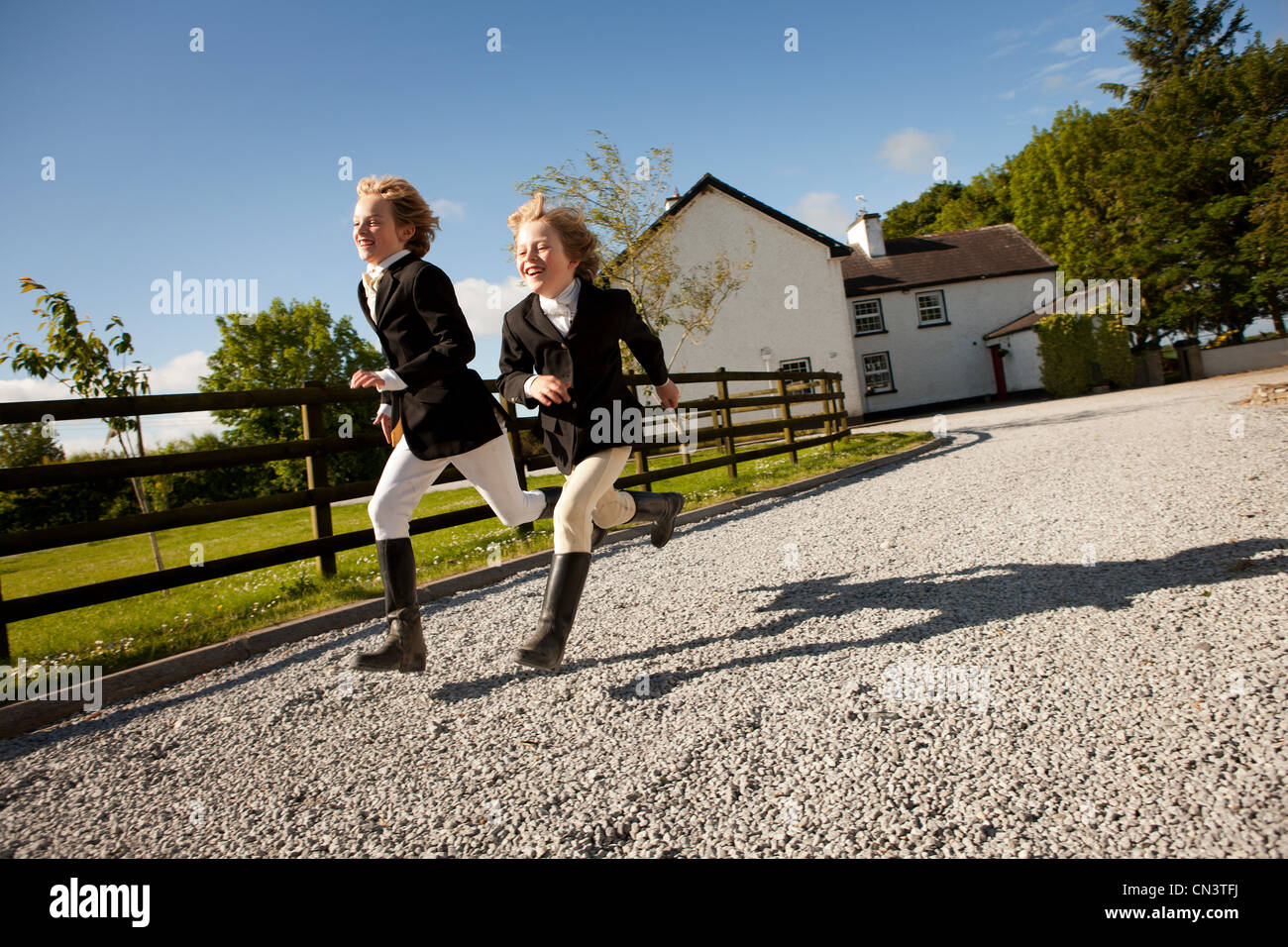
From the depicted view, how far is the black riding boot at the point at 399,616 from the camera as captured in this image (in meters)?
3.06

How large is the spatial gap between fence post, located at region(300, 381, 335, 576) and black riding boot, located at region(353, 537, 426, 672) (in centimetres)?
258

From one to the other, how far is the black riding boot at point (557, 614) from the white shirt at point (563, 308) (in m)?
0.78

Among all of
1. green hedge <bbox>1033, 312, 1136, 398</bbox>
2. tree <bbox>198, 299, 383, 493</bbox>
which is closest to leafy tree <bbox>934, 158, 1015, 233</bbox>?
green hedge <bbox>1033, 312, 1136, 398</bbox>

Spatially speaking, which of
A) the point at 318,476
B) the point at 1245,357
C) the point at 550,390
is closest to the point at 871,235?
the point at 1245,357

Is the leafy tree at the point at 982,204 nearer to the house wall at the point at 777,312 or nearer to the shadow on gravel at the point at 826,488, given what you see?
the house wall at the point at 777,312

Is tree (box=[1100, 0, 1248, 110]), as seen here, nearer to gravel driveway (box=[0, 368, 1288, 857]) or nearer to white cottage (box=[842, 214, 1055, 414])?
white cottage (box=[842, 214, 1055, 414])

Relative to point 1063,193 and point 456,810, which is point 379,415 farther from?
point 1063,193

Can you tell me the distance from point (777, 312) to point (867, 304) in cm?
564

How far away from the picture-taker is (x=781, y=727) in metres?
2.36

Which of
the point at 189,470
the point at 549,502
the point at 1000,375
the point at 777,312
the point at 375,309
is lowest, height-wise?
the point at 549,502

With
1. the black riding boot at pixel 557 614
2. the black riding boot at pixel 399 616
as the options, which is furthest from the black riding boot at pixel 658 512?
the black riding boot at pixel 399 616

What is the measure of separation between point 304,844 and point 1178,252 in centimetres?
3525

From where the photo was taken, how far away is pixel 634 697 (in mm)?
2764

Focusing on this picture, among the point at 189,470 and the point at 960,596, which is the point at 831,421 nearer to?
the point at 960,596
